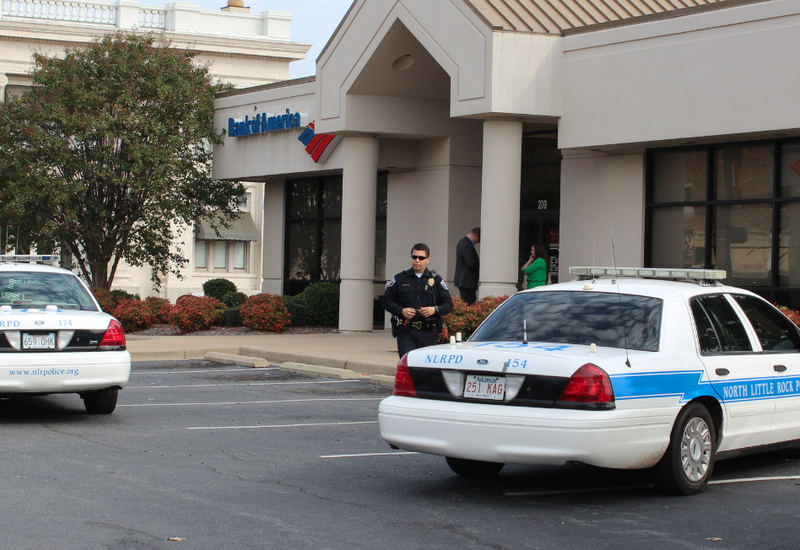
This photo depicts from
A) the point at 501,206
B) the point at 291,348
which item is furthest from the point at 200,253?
the point at 501,206

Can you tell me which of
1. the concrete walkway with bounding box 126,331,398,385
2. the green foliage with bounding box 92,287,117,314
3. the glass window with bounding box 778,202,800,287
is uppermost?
the glass window with bounding box 778,202,800,287

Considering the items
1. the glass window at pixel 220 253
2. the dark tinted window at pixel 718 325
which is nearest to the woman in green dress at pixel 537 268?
the dark tinted window at pixel 718 325

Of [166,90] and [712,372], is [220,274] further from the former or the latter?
[712,372]

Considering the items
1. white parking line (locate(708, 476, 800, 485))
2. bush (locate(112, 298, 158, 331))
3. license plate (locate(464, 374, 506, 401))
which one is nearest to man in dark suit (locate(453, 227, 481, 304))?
bush (locate(112, 298, 158, 331))

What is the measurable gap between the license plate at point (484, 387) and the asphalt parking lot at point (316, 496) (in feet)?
2.37

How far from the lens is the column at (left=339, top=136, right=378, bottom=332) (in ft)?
72.3

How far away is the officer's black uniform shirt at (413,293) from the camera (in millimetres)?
11180

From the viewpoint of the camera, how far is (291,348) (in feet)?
59.9

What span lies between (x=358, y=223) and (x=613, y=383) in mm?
15643

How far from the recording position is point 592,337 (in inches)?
291

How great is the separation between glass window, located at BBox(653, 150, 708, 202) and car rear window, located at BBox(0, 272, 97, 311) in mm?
10612

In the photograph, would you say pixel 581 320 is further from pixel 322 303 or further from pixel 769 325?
pixel 322 303

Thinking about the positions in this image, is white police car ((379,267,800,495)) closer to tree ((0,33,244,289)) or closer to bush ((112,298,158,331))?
bush ((112,298,158,331))

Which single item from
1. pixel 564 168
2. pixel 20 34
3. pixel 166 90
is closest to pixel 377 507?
pixel 564 168
